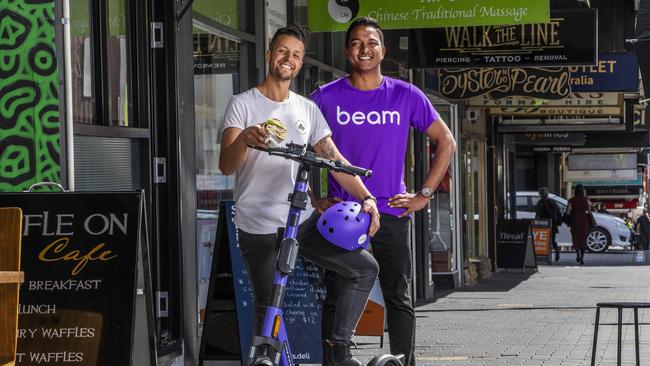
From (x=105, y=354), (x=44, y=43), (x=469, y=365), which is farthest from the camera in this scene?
(x=469, y=365)

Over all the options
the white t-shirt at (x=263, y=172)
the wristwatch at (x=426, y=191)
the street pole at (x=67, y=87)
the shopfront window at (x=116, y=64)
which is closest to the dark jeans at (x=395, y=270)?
the wristwatch at (x=426, y=191)

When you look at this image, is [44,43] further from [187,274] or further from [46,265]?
[187,274]

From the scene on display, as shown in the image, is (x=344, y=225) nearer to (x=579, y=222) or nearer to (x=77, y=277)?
(x=77, y=277)

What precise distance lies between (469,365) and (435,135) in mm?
3304

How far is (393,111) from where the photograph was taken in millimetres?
6469

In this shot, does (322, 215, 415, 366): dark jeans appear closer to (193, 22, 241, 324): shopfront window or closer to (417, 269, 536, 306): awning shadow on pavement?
(193, 22, 241, 324): shopfront window

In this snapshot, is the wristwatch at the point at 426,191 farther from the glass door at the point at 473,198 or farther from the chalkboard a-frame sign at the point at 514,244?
the chalkboard a-frame sign at the point at 514,244

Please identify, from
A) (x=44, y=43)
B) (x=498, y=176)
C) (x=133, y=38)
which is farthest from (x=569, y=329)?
(x=498, y=176)

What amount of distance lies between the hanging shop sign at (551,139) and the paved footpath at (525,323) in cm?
1040

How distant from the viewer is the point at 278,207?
5988mm

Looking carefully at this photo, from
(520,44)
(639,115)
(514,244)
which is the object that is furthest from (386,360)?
(639,115)

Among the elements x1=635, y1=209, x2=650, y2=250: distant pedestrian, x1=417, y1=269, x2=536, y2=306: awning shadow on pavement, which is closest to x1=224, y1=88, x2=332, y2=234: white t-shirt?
x1=417, y1=269, x2=536, y2=306: awning shadow on pavement

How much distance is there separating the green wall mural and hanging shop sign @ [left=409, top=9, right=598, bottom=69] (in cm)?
829

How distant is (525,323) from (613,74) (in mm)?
5631
